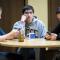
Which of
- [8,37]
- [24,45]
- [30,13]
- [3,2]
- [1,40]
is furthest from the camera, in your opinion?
[3,2]

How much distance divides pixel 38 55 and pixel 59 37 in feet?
1.40

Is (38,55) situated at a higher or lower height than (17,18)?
lower

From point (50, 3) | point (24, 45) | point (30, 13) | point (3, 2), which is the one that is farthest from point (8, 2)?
point (24, 45)

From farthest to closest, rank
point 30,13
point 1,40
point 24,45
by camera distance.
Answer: point 30,13
point 1,40
point 24,45

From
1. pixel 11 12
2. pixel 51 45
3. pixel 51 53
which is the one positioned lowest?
pixel 51 53

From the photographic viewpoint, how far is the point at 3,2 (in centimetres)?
543

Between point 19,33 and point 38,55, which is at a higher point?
point 19,33

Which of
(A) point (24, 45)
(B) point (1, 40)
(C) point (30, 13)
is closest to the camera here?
(A) point (24, 45)

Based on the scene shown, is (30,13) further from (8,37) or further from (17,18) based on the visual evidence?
(17,18)

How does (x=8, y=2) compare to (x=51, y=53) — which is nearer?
(x=51, y=53)

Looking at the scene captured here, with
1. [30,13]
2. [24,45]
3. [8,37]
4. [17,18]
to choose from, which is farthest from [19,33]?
[17,18]

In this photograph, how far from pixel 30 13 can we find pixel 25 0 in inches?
72.3

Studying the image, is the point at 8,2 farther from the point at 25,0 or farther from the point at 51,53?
the point at 51,53

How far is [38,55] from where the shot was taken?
3000 millimetres
